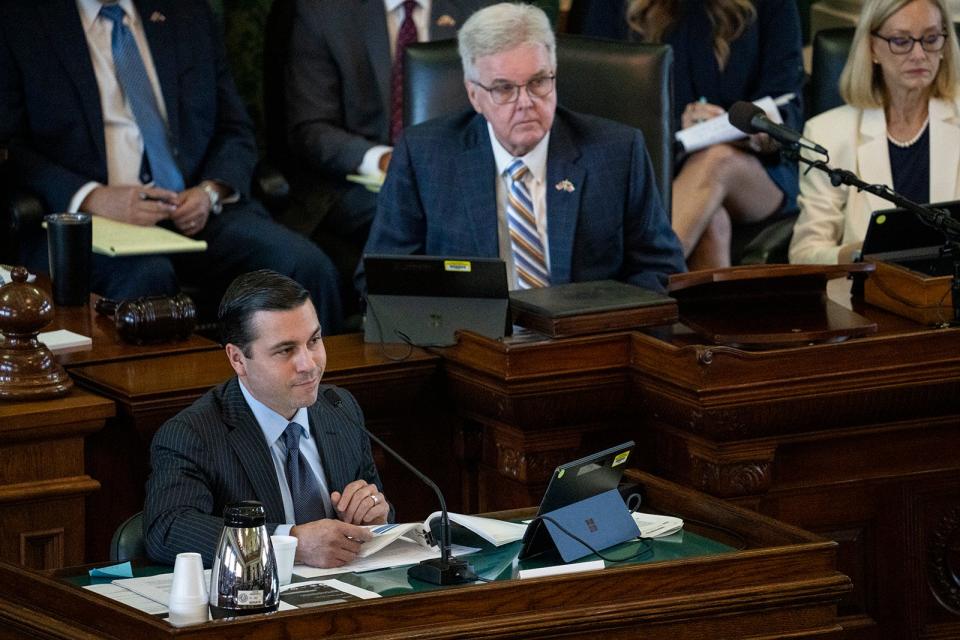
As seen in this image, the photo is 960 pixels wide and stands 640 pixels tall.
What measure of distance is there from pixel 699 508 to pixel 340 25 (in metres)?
2.75

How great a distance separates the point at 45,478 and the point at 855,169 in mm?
2484

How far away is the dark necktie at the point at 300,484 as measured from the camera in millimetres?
2840

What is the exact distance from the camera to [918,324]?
144 inches

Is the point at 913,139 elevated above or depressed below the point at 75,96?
below

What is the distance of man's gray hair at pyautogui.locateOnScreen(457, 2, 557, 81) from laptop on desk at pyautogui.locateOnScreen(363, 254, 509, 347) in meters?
0.64

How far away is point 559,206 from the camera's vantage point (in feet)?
13.3

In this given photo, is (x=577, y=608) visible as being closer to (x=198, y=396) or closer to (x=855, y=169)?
(x=198, y=396)

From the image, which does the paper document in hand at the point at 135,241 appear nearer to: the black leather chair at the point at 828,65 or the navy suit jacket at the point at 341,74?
the navy suit jacket at the point at 341,74

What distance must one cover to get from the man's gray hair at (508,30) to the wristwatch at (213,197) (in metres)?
1.19

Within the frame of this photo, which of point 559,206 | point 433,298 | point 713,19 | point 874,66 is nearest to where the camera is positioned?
point 433,298

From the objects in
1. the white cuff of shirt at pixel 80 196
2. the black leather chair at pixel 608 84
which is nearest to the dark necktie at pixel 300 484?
the black leather chair at pixel 608 84

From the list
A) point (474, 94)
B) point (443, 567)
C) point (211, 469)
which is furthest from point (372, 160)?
point (443, 567)

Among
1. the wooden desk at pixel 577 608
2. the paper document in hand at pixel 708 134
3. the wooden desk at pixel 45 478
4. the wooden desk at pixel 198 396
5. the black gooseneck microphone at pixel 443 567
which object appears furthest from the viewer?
the paper document in hand at pixel 708 134

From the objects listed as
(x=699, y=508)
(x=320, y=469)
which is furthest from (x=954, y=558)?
(x=320, y=469)
